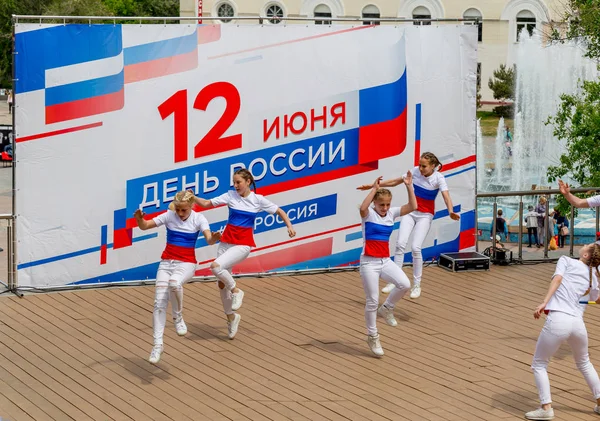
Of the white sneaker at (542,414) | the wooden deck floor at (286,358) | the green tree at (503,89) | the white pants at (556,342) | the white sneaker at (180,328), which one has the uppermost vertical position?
the white pants at (556,342)

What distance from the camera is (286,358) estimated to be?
11.3 m

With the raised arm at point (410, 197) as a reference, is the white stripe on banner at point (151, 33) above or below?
above

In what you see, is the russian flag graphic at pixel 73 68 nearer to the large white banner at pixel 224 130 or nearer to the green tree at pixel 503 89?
the large white banner at pixel 224 130

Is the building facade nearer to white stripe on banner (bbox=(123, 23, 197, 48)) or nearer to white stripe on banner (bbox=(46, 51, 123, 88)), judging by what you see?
white stripe on banner (bbox=(123, 23, 197, 48))

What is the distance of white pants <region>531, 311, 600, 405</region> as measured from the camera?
9273mm

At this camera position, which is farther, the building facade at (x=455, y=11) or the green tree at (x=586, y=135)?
the building facade at (x=455, y=11)

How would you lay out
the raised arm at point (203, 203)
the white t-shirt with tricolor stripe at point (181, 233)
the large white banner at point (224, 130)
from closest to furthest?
the white t-shirt with tricolor stripe at point (181, 233)
the raised arm at point (203, 203)
the large white banner at point (224, 130)

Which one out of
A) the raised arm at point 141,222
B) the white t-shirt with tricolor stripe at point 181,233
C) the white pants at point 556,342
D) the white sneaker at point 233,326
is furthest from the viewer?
the white sneaker at point 233,326

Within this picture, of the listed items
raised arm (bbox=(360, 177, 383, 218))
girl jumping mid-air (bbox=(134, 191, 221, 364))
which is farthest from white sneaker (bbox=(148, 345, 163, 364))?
raised arm (bbox=(360, 177, 383, 218))

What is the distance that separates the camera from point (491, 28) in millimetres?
65188

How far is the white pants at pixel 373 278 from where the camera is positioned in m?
11.1

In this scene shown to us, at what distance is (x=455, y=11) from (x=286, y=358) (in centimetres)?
5733

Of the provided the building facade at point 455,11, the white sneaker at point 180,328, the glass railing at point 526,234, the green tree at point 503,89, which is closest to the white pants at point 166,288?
the white sneaker at point 180,328

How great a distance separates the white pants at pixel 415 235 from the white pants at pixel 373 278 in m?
1.58
